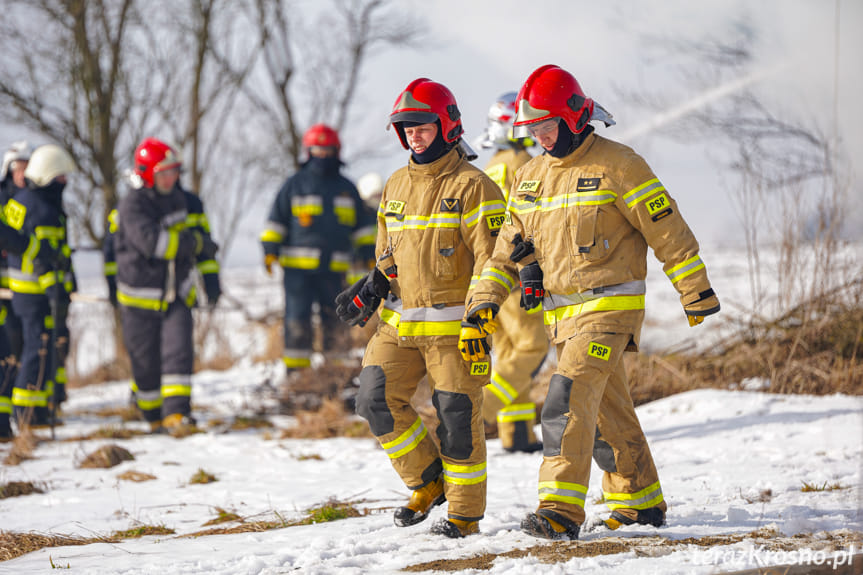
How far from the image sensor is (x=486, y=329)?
11.5 feet

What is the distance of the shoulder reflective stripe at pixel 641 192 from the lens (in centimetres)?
347

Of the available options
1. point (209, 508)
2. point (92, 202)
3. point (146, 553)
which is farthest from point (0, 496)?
point (92, 202)

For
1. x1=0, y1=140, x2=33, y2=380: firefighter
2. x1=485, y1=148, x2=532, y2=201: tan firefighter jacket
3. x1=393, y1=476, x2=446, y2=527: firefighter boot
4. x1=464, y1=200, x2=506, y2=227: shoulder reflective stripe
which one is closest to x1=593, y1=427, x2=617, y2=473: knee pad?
x1=393, y1=476, x2=446, y2=527: firefighter boot

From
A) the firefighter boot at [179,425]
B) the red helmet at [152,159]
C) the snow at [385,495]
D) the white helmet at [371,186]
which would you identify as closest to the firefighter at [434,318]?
the snow at [385,495]

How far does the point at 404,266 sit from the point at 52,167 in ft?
15.3

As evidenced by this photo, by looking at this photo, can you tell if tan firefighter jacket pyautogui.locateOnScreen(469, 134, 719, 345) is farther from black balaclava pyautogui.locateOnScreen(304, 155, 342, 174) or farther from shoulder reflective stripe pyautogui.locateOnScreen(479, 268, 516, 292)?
black balaclava pyautogui.locateOnScreen(304, 155, 342, 174)

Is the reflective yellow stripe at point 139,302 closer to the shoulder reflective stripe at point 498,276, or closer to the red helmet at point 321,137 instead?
the red helmet at point 321,137

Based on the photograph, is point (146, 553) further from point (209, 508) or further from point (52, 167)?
point (52, 167)

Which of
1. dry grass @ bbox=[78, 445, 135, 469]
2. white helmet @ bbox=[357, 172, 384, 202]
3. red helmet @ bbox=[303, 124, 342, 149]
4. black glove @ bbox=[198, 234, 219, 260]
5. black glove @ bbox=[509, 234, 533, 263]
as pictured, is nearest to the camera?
black glove @ bbox=[509, 234, 533, 263]

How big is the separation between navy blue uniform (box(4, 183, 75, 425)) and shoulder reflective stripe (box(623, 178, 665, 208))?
216 inches

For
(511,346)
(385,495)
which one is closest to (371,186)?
(511,346)

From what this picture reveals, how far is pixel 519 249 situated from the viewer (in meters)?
3.65

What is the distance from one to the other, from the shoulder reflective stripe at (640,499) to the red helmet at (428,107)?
1.82 meters

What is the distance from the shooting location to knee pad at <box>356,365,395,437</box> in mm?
3736
